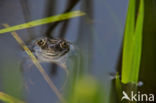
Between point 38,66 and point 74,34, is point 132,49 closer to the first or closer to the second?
point 74,34

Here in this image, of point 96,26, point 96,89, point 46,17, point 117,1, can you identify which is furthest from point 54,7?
point 96,89

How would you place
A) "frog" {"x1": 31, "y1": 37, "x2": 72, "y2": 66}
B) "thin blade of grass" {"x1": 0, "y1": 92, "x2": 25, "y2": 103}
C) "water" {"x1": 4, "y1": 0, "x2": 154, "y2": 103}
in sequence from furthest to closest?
"frog" {"x1": 31, "y1": 37, "x2": 72, "y2": 66}
"water" {"x1": 4, "y1": 0, "x2": 154, "y2": 103}
"thin blade of grass" {"x1": 0, "y1": 92, "x2": 25, "y2": 103}

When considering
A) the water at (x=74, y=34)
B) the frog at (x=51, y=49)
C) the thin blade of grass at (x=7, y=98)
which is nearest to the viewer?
the thin blade of grass at (x=7, y=98)

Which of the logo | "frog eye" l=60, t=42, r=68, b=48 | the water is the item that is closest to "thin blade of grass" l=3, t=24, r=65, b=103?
the water

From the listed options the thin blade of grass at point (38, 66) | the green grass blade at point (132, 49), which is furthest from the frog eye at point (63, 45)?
the green grass blade at point (132, 49)

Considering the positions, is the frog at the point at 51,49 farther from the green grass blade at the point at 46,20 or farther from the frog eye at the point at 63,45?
the green grass blade at the point at 46,20

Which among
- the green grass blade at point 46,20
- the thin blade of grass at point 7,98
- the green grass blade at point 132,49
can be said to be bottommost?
the thin blade of grass at point 7,98

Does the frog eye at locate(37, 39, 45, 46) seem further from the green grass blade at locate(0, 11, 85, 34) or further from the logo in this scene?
the logo

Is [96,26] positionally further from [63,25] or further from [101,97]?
[101,97]
